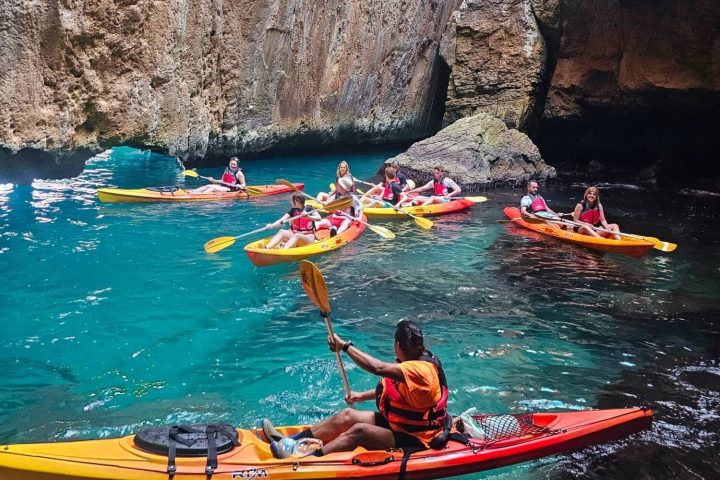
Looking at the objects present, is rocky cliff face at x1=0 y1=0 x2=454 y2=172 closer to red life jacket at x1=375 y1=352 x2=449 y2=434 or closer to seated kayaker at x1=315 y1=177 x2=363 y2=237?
seated kayaker at x1=315 y1=177 x2=363 y2=237

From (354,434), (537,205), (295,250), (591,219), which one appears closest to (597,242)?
(591,219)

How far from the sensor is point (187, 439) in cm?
418

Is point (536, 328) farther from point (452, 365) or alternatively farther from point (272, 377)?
point (272, 377)

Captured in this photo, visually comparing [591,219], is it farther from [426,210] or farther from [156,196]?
[156,196]

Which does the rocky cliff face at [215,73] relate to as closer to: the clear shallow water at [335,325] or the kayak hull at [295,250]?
the clear shallow water at [335,325]

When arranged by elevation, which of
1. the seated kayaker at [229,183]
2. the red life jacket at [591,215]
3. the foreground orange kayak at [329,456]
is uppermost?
the red life jacket at [591,215]

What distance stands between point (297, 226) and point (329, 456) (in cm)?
615

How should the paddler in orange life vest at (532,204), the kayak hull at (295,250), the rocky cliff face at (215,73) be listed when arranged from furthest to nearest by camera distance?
the paddler in orange life vest at (532,204)
the rocky cliff face at (215,73)
the kayak hull at (295,250)

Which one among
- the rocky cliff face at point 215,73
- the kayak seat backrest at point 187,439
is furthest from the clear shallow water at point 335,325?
the rocky cliff face at point 215,73

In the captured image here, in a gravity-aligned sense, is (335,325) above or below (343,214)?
below

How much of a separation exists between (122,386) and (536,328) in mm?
4771

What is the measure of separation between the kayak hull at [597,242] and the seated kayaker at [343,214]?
3679mm

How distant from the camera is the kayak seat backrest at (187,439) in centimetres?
408

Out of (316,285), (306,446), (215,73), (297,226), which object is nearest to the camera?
(306,446)
